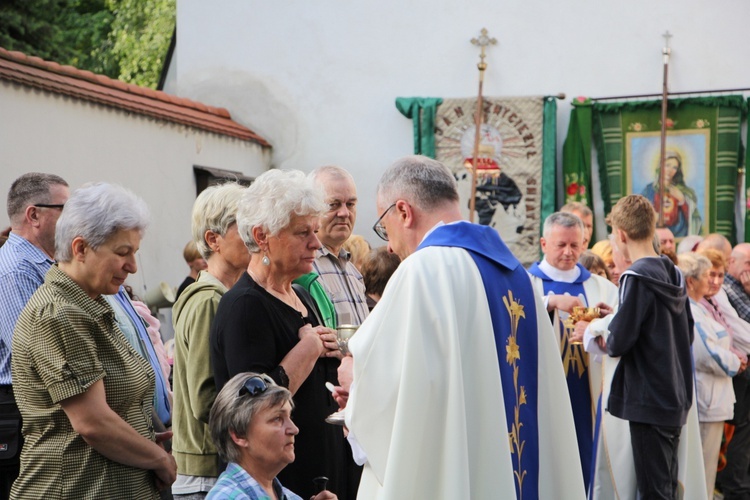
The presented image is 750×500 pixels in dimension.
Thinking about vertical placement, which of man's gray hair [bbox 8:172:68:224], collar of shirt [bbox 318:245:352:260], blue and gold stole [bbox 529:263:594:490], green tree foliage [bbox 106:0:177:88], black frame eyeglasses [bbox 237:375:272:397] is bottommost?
blue and gold stole [bbox 529:263:594:490]

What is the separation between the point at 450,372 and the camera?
326 cm

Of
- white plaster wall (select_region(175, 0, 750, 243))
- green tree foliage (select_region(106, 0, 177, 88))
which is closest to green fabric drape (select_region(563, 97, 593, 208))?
white plaster wall (select_region(175, 0, 750, 243))

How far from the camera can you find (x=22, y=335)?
3324 mm

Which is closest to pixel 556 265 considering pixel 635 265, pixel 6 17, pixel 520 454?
pixel 635 265

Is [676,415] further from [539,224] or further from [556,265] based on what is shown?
[539,224]

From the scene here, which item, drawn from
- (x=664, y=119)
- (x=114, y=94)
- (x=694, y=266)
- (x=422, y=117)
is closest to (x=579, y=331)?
(x=694, y=266)

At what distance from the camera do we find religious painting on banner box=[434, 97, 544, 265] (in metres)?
13.1

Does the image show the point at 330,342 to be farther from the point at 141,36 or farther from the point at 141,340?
the point at 141,36

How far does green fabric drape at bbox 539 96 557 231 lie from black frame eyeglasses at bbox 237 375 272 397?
9.93 m

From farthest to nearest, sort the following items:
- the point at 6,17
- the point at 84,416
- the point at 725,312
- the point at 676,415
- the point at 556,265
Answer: the point at 6,17 < the point at 725,312 < the point at 556,265 < the point at 676,415 < the point at 84,416

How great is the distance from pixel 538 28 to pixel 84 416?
1085cm

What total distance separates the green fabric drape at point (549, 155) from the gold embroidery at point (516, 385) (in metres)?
9.65

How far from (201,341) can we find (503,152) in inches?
388

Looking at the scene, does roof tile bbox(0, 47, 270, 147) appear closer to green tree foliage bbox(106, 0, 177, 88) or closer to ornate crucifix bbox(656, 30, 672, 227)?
ornate crucifix bbox(656, 30, 672, 227)
